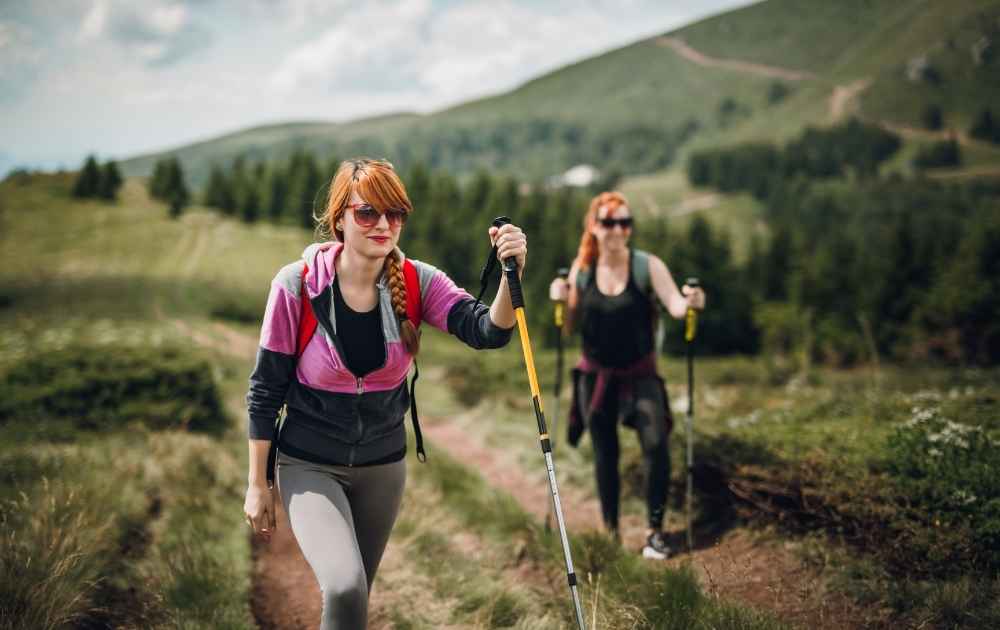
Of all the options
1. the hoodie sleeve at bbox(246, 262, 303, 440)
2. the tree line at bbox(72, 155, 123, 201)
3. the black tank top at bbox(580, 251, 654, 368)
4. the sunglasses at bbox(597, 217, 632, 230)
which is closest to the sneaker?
the black tank top at bbox(580, 251, 654, 368)

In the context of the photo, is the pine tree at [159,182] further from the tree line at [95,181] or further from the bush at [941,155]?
the bush at [941,155]

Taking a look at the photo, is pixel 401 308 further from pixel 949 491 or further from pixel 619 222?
pixel 949 491

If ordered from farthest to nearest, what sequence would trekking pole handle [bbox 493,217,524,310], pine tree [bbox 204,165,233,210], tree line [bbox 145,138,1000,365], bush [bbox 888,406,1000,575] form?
1. pine tree [bbox 204,165,233,210]
2. tree line [bbox 145,138,1000,365]
3. bush [bbox 888,406,1000,575]
4. trekking pole handle [bbox 493,217,524,310]

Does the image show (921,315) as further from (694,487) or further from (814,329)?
(694,487)

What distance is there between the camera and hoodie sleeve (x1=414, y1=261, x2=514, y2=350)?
3176 mm

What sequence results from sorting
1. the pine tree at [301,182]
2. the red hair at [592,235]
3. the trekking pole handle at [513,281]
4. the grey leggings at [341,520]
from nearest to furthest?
1. the grey leggings at [341,520]
2. the trekking pole handle at [513,281]
3. the red hair at [592,235]
4. the pine tree at [301,182]

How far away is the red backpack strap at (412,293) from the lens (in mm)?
3309

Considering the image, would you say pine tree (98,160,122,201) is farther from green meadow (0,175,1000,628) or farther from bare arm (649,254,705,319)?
bare arm (649,254,705,319)

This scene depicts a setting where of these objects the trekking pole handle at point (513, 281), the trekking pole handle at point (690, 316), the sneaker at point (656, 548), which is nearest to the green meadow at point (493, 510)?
the sneaker at point (656, 548)

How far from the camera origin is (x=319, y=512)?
116 inches

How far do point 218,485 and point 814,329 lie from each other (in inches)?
1906

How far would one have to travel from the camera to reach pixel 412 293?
3.33 metres

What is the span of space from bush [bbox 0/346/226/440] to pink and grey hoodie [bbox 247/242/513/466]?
7203 mm

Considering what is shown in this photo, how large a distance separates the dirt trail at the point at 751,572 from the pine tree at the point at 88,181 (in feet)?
293
